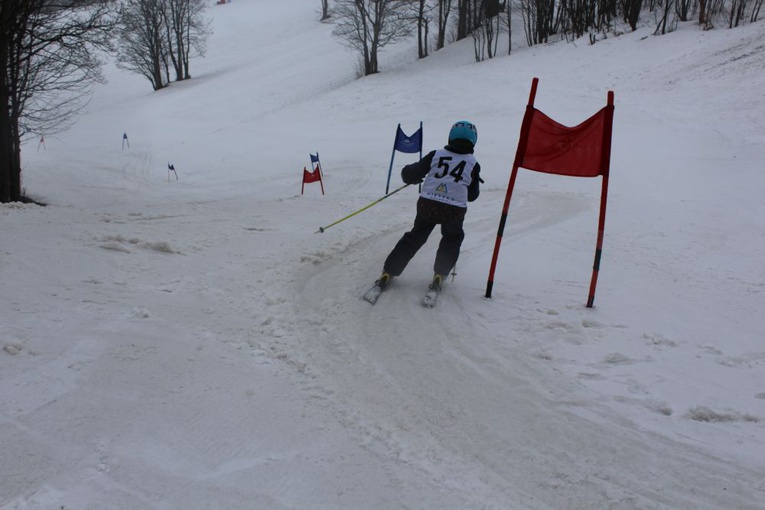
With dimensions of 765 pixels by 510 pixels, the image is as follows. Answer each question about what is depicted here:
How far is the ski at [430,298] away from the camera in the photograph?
5617mm

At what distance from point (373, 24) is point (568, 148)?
35446mm

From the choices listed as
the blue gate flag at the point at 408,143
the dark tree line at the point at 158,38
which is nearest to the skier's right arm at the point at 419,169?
the blue gate flag at the point at 408,143

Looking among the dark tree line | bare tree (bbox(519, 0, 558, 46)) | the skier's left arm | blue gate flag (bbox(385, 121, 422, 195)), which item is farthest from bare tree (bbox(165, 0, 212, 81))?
the skier's left arm

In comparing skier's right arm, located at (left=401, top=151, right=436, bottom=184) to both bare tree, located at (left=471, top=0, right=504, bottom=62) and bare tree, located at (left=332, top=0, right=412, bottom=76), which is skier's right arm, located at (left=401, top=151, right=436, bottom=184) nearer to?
bare tree, located at (left=471, top=0, right=504, bottom=62)

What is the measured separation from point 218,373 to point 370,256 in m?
3.62

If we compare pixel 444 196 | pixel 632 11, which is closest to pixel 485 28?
pixel 632 11

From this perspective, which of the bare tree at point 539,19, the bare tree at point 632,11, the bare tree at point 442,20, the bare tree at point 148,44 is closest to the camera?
the bare tree at point 632,11

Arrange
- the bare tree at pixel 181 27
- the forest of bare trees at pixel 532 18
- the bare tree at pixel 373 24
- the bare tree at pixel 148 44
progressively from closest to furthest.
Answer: the forest of bare trees at pixel 532 18, the bare tree at pixel 373 24, the bare tree at pixel 148 44, the bare tree at pixel 181 27

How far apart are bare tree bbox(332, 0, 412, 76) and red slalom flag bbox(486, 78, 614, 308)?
1363 inches

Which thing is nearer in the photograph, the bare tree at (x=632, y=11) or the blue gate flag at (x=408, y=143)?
the blue gate flag at (x=408, y=143)

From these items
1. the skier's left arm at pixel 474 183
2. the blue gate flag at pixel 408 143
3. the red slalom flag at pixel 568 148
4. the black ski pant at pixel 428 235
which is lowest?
the black ski pant at pixel 428 235

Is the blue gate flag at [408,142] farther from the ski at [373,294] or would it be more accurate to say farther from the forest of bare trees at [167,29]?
the ski at [373,294]

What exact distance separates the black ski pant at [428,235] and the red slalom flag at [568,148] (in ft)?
3.11

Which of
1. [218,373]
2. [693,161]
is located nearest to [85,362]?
[218,373]
